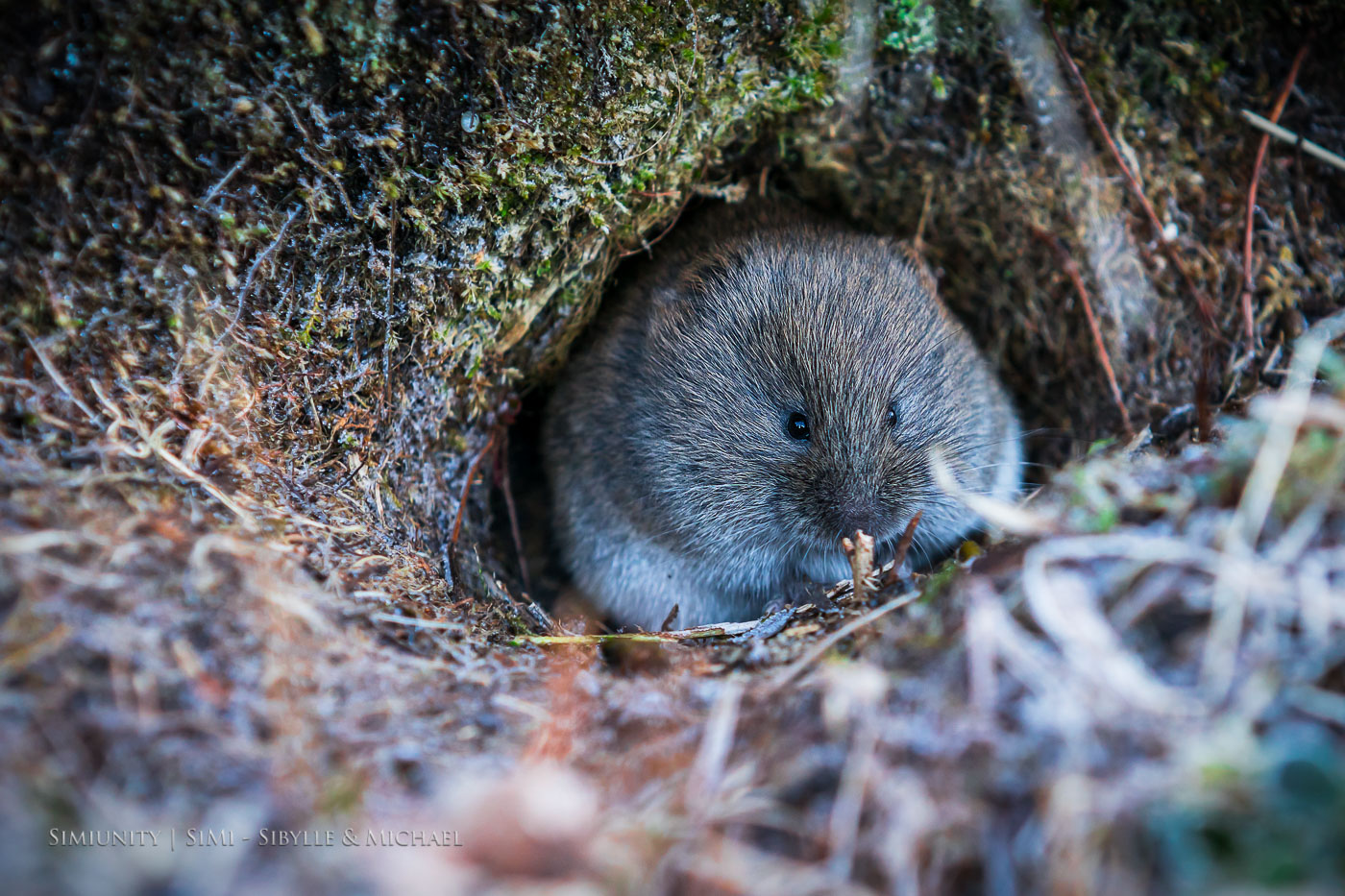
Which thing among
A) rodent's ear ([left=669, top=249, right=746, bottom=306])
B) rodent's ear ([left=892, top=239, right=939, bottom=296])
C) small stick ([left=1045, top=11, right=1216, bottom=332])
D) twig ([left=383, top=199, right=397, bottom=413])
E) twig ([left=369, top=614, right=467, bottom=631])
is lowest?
twig ([left=369, top=614, right=467, bottom=631])

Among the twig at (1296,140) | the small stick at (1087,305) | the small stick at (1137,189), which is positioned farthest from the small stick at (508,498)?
the twig at (1296,140)

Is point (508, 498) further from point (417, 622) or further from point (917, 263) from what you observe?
point (917, 263)

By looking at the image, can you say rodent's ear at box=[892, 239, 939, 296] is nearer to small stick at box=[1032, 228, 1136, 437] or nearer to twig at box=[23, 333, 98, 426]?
small stick at box=[1032, 228, 1136, 437]

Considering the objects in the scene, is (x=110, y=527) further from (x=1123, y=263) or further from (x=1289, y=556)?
(x=1123, y=263)

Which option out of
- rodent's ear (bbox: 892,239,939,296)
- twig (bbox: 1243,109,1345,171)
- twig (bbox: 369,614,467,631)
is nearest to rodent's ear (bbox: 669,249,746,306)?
rodent's ear (bbox: 892,239,939,296)

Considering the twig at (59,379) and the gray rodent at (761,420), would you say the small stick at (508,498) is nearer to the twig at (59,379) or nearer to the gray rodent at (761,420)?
the gray rodent at (761,420)
